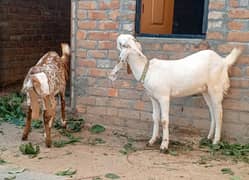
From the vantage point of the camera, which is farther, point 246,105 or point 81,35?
point 81,35

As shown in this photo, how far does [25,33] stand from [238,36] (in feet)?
15.6

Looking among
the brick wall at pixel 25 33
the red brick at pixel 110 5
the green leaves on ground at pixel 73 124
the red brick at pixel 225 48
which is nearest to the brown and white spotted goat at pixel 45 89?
the green leaves on ground at pixel 73 124

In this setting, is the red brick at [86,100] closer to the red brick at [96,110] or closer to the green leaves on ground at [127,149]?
the red brick at [96,110]

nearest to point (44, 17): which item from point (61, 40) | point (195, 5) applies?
point (61, 40)

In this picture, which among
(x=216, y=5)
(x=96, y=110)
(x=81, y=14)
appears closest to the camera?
(x=216, y=5)

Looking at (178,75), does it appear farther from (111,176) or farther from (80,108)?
(80,108)

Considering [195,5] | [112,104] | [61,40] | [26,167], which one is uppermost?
[195,5]

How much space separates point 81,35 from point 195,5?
10.0 ft

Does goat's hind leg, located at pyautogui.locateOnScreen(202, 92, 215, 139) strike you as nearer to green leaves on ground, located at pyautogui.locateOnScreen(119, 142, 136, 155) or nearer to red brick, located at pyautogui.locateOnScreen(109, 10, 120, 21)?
green leaves on ground, located at pyautogui.locateOnScreen(119, 142, 136, 155)

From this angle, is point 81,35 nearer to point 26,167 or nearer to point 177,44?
point 177,44

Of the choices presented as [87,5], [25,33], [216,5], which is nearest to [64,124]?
[87,5]

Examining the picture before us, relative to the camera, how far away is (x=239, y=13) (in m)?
4.25

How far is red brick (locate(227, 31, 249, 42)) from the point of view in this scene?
424 cm

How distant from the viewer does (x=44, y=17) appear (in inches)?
328
